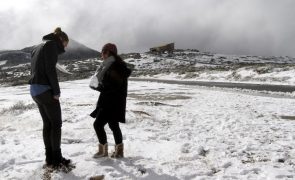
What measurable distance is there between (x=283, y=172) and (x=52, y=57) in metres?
4.01

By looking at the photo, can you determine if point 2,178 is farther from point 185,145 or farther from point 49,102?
point 185,145

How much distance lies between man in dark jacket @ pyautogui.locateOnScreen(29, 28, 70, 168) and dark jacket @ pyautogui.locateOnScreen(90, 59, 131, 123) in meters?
0.80

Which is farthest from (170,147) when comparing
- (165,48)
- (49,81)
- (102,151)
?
(165,48)

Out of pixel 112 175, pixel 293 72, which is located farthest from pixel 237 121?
pixel 293 72

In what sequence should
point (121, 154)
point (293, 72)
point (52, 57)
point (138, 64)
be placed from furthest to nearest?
point (138, 64) → point (293, 72) → point (121, 154) → point (52, 57)

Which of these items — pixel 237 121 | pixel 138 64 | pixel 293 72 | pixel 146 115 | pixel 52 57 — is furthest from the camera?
pixel 138 64

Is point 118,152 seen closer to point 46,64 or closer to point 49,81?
point 49,81

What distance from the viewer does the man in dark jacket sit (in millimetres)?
5562

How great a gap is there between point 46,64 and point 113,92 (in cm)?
123

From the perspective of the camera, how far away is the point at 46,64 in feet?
18.1

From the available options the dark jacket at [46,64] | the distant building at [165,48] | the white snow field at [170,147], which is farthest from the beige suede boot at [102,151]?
the distant building at [165,48]

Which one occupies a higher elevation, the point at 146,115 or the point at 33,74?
the point at 33,74

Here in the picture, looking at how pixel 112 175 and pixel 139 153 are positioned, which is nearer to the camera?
pixel 112 175

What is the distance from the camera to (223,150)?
22.8 ft
